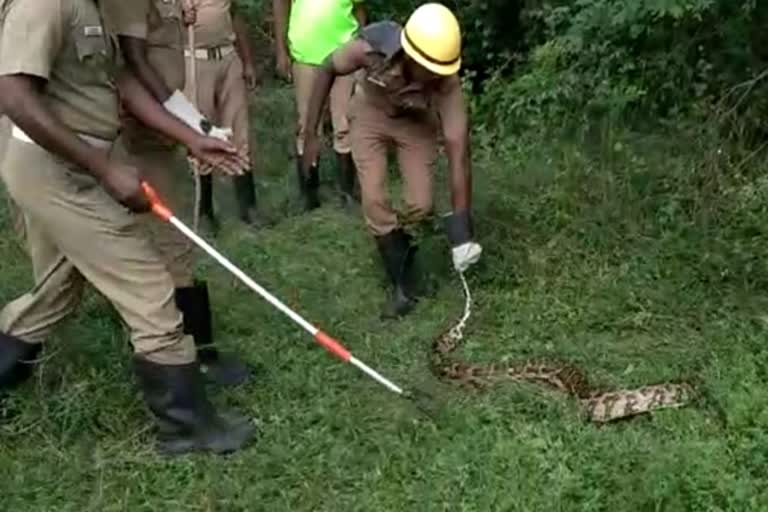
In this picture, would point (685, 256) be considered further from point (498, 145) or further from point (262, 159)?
point (262, 159)

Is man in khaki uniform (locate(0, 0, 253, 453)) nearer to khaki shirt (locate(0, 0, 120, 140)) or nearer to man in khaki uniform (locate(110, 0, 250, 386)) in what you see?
khaki shirt (locate(0, 0, 120, 140))

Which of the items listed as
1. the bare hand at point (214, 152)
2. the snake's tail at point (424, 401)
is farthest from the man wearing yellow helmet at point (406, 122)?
the bare hand at point (214, 152)

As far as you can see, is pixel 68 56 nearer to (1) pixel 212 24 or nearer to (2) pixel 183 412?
(2) pixel 183 412

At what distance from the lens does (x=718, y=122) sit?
7539 mm

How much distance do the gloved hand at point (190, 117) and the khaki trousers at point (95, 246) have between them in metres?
0.50

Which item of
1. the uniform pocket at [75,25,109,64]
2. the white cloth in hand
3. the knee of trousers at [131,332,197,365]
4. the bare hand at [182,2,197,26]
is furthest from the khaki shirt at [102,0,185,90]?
the bare hand at [182,2,197,26]

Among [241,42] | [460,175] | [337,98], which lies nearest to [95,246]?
[460,175]

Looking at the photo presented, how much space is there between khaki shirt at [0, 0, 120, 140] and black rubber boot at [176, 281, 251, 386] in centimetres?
108

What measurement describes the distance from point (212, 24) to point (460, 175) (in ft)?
7.78

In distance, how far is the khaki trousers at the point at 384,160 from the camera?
21.6 ft

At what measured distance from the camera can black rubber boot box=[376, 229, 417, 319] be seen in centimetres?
652

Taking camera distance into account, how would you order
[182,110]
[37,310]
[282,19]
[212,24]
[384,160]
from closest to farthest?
[37,310] → [182,110] → [384,160] → [212,24] → [282,19]

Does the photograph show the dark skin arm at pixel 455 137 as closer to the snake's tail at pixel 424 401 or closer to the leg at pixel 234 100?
the snake's tail at pixel 424 401

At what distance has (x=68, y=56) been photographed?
453cm
